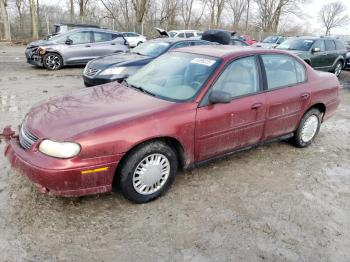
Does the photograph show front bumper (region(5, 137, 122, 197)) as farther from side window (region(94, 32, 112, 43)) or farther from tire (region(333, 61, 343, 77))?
tire (region(333, 61, 343, 77))

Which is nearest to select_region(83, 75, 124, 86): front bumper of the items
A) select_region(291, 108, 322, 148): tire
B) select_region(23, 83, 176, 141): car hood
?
select_region(23, 83, 176, 141): car hood

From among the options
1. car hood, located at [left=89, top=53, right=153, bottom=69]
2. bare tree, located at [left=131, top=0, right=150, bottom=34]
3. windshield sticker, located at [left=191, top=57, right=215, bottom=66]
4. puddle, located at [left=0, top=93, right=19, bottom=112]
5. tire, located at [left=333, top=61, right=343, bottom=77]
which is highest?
bare tree, located at [left=131, top=0, right=150, bottom=34]

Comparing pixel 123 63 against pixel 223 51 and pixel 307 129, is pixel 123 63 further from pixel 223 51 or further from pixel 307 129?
pixel 307 129

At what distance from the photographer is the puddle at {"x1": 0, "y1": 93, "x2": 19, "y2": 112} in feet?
21.6

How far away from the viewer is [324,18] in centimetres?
7094

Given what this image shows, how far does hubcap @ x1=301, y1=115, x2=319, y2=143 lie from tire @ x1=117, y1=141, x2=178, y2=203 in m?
2.47

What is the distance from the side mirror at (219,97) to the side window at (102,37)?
1006cm

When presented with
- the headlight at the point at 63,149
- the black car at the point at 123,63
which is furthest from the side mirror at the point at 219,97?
the black car at the point at 123,63

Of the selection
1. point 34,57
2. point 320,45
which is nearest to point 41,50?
point 34,57

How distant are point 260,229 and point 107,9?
3657 cm

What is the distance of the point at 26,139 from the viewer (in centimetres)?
323

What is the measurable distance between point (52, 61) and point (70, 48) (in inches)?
31.5

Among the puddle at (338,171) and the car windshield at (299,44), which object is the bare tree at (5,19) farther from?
the puddle at (338,171)

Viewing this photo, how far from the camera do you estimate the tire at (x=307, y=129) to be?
4.95 meters
